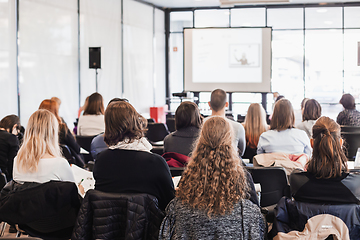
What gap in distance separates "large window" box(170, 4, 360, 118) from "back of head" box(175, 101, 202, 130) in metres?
8.84

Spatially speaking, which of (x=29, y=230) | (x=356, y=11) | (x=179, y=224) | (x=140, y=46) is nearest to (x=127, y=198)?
(x=179, y=224)

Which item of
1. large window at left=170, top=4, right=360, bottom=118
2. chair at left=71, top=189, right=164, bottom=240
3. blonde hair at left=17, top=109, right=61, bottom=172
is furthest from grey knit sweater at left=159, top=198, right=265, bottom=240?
large window at left=170, top=4, right=360, bottom=118

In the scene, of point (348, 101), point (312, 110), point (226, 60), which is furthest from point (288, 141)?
point (226, 60)

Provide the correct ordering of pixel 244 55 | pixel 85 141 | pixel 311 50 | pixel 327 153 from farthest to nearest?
pixel 311 50 → pixel 244 55 → pixel 85 141 → pixel 327 153

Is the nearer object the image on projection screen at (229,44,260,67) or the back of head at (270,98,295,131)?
the back of head at (270,98,295,131)

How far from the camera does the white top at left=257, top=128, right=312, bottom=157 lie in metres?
3.39

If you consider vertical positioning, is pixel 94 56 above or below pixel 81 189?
above

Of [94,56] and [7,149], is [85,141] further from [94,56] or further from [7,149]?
[94,56]

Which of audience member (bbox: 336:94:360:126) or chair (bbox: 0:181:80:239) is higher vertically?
audience member (bbox: 336:94:360:126)

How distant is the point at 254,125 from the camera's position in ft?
14.2

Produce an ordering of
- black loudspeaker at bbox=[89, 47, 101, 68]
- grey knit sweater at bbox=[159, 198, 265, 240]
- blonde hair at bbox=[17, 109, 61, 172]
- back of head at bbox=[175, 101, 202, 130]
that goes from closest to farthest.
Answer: grey knit sweater at bbox=[159, 198, 265, 240]
blonde hair at bbox=[17, 109, 61, 172]
back of head at bbox=[175, 101, 202, 130]
black loudspeaker at bbox=[89, 47, 101, 68]

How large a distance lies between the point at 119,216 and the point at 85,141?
2640 millimetres

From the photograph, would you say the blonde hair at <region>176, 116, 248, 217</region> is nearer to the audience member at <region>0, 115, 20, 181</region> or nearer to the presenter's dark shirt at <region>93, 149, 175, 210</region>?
the presenter's dark shirt at <region>93, 149, 175, 210</region>


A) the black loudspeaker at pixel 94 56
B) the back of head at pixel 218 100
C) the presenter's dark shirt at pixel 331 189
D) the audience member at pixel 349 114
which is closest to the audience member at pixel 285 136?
the back of head at pixel 218 100
